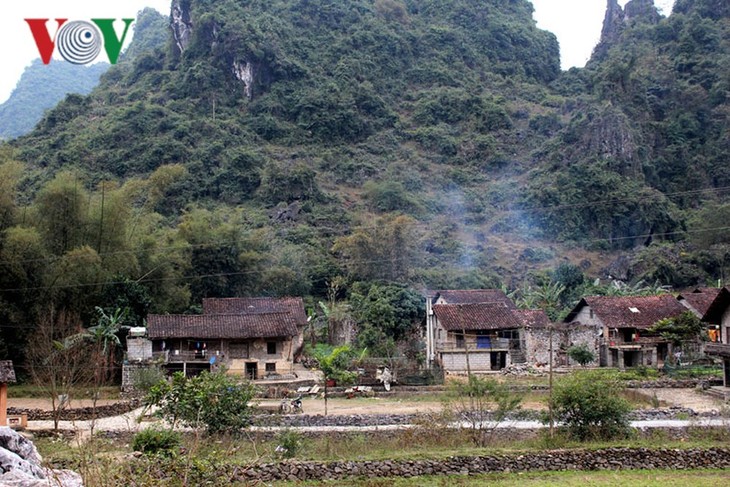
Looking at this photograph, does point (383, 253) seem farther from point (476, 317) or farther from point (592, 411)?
point (592, 411)

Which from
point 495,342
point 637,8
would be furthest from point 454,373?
point 637,8

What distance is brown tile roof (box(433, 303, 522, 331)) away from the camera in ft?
133

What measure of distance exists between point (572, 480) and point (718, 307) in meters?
20.6

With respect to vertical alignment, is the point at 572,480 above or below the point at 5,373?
below

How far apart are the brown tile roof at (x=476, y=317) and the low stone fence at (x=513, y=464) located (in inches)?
894

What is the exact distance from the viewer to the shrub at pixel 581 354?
40.2 metres

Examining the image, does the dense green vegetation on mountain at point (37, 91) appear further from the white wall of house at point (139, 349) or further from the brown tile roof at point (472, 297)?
the white wall of house at point (139, 349)

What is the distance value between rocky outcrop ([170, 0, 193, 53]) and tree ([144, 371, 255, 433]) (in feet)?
299

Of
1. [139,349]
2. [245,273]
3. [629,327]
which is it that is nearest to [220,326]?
[139,349]

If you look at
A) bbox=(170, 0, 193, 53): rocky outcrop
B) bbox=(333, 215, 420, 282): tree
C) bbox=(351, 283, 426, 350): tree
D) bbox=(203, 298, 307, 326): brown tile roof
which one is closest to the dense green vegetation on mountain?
bbox=(170, 0, 193, 53): rocky outcrop

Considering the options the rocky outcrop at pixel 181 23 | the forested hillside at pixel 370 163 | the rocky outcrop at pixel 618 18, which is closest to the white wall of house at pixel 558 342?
the forested hillside at pixel 370 163

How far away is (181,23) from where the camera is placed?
340 ft

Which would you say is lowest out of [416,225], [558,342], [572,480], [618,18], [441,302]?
[572,480]

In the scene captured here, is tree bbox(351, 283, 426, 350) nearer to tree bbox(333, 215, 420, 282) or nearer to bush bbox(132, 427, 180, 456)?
tree bbox(333, 215, 420, 282)
